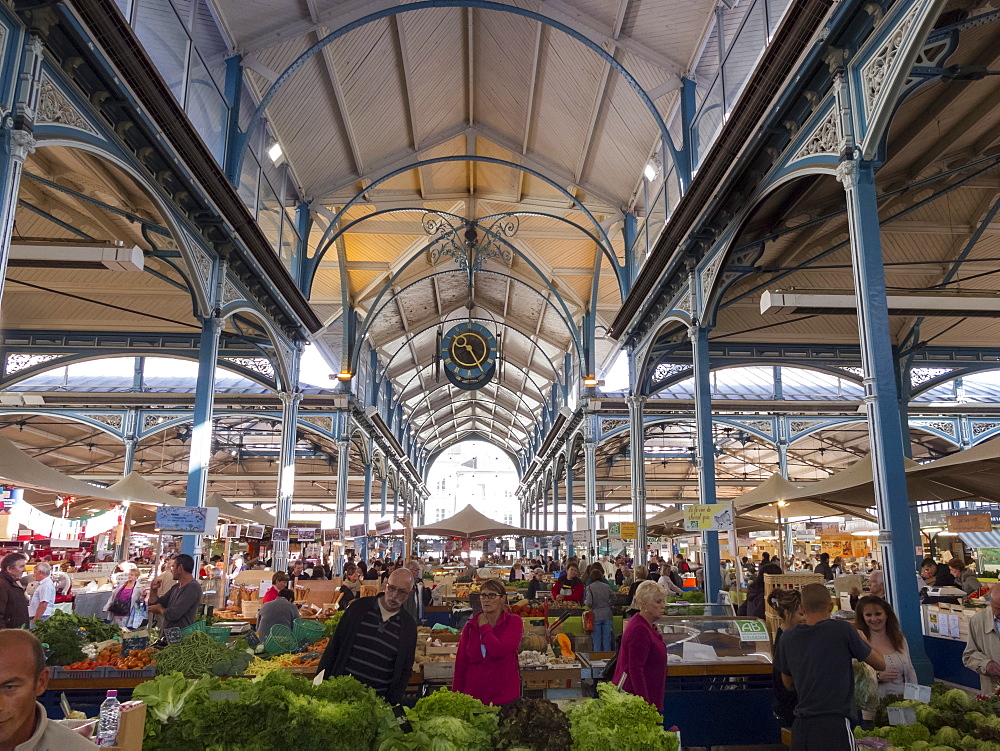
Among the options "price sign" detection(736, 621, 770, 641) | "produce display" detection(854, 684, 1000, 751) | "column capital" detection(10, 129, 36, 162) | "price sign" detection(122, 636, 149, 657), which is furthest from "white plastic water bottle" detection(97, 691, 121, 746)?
"price sign" detection(736, 621, 770, 641)

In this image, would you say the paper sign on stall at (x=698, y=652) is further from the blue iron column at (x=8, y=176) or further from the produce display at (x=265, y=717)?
the blue iron column at (x=8, y=176)

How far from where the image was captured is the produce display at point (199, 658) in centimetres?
635

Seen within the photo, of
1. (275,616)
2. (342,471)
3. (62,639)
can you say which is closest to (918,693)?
(62,639)

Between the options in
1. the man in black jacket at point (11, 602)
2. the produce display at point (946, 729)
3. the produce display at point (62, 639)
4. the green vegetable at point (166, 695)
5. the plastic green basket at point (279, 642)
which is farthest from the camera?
the plastic green basket at point (279, 642)

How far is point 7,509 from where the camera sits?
1598cm

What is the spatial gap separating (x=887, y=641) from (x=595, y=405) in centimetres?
2173

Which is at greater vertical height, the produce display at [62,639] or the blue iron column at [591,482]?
the blue iron column at [591,482]

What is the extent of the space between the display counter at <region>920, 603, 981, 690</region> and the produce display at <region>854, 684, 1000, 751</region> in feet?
14.9

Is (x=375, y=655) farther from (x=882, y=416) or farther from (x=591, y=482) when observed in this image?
(x=591, y=482)

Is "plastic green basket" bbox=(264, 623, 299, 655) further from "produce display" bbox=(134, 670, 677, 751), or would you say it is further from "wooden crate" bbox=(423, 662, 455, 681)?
"produce display" bbox=(134, 670, 677, 751)

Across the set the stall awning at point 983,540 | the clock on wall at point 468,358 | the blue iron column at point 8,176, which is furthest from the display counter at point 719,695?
the clock on wall at point 468,358

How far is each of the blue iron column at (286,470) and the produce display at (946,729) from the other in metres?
16.7

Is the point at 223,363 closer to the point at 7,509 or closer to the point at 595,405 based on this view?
the point at 7,509

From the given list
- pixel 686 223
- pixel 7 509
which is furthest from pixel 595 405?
pixel 7 509
